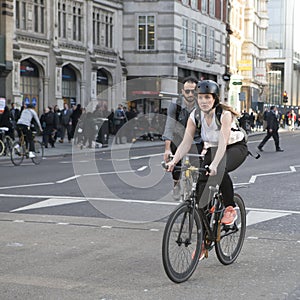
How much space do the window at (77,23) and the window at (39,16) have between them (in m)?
3.00

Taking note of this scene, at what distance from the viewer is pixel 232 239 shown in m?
6.82

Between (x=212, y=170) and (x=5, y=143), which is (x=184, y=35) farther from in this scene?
(x=212, y=170)

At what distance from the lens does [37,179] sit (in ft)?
49.1

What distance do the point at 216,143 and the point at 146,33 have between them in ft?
130

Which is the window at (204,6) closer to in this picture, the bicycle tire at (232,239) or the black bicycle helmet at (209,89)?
the bicycle tire at (232,239)

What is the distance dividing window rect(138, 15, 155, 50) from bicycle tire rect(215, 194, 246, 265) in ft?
127

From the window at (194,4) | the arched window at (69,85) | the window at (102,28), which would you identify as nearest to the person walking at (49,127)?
the arched window at (69,85)

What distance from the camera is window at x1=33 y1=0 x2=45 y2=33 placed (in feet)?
115

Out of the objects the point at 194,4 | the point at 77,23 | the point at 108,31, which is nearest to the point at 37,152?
the point at 77,23

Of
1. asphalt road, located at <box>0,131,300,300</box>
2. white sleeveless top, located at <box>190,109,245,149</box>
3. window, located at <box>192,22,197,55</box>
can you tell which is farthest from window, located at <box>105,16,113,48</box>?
white sleeveless top, located at <box>190,109,245,149</box>

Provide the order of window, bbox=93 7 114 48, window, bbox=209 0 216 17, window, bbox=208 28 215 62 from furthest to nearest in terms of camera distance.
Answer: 1. window, bbox=209 0 216 17
2. window, bbox=208 28 215 62
3. window, bbox=93 7 114 48

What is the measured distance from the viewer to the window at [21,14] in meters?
34.0

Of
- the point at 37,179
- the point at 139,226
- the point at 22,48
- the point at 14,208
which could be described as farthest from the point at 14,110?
the point at 139,226

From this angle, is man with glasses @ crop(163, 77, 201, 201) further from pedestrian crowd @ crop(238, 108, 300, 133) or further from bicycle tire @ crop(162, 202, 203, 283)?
pedestrian crowd @ crop(238, 108, 300, 133)
